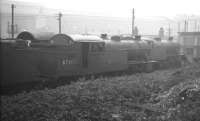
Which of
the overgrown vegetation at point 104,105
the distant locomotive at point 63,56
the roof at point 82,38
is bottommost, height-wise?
the overgrown vegetation at point 104,105

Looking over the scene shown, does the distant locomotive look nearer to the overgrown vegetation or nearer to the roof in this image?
the roof

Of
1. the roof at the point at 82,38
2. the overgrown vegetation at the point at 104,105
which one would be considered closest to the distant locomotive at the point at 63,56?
the roof at the point at 82,38

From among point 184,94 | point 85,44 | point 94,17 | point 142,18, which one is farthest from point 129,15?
point 184,94

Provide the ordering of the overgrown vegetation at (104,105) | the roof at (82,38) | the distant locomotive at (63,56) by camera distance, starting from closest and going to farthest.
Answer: the overgrown vegetation at (104,105)
the distant locomotive at (63,56)
the roof at (82,38)

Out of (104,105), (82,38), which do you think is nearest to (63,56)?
(82,38)

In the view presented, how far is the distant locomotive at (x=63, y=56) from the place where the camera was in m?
12.6

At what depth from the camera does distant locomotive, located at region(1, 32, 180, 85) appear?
12578 millimetres

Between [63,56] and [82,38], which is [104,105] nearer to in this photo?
[63,56]

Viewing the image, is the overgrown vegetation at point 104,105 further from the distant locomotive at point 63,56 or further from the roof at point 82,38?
the roof at point 82,38

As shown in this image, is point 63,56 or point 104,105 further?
point 63,56

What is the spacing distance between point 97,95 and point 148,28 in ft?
283

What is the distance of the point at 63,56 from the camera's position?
583 inches

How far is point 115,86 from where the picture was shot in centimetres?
1337

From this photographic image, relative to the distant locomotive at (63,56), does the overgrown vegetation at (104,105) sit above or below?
below
